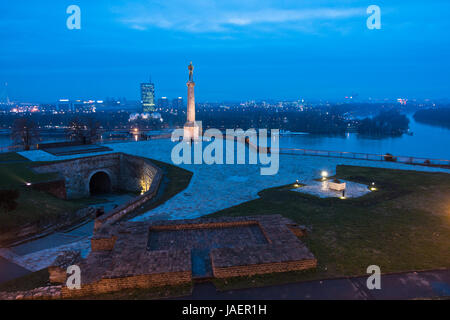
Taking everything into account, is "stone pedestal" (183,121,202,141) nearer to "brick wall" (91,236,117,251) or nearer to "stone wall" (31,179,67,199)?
"stone wall" (31,179,67,199)

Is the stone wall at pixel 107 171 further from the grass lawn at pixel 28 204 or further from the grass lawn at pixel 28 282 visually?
the grass lawn at pixel 28 282

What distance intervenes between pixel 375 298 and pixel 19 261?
9.98 metres

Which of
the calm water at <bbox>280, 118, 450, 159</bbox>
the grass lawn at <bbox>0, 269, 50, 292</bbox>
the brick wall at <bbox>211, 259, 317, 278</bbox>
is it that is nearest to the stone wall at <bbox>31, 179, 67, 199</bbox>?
the grass lawn at <bbox>0, 269, 50, 292</bbox>

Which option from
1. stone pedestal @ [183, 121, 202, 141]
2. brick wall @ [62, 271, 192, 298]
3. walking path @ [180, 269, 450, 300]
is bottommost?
walking path @ [180, 269, 450, 300]

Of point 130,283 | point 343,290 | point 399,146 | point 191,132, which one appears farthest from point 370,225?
point 399,146

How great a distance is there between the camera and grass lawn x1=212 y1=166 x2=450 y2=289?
23.6ft

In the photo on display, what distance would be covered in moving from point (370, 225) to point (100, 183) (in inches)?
841

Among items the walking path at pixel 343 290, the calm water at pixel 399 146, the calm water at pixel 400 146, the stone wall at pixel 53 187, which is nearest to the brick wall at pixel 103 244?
the walking path at pixel 343 290

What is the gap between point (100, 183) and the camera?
24.8 metres

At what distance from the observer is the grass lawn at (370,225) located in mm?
7203

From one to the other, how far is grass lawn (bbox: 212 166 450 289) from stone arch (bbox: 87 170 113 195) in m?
15.4

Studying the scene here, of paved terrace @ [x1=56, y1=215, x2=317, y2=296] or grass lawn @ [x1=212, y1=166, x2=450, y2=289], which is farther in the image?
grass lawn @ [x1=212, y1=166, x2=450, y2=289]

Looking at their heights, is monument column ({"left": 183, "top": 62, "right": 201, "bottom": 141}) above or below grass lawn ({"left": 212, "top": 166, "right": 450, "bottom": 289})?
above
